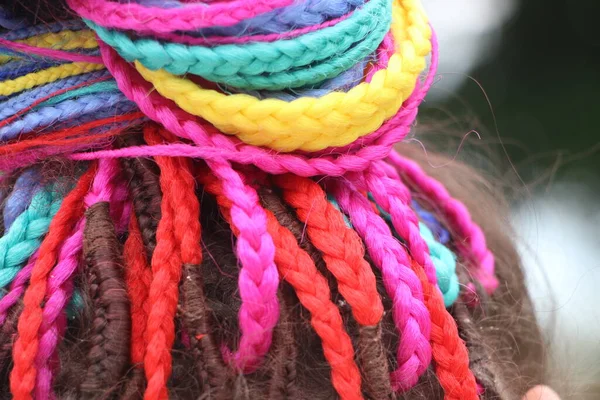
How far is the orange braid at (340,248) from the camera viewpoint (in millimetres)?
543

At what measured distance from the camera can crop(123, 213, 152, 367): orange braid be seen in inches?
21.2

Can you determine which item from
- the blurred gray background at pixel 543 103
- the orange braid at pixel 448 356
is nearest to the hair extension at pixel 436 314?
the orange braid at pixel 448 356

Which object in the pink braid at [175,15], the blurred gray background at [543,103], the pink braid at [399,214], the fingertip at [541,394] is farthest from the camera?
the blurred gray background at [543,103]

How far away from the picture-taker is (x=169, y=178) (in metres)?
0.56

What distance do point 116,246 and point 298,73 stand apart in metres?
0.24

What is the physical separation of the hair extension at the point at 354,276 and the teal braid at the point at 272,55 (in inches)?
5.0

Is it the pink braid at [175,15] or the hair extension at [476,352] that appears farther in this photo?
the hair extension at [476,352]

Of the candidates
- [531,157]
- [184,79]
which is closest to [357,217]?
[184,79]

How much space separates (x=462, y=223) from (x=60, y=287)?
53cm

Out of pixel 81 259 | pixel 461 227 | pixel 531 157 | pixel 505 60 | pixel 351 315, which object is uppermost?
pixel 81 259

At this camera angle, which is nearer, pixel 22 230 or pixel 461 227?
pixel 22 230

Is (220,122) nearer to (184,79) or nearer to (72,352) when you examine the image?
(184,79)

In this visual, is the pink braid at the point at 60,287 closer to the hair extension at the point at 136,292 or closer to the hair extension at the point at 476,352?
the hair extension at the point at 136,292

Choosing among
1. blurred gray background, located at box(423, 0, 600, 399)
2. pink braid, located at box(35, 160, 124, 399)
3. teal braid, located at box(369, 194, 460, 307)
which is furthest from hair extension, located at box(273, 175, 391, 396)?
blurred gray background, located at box(423, 0, 600, 399)
